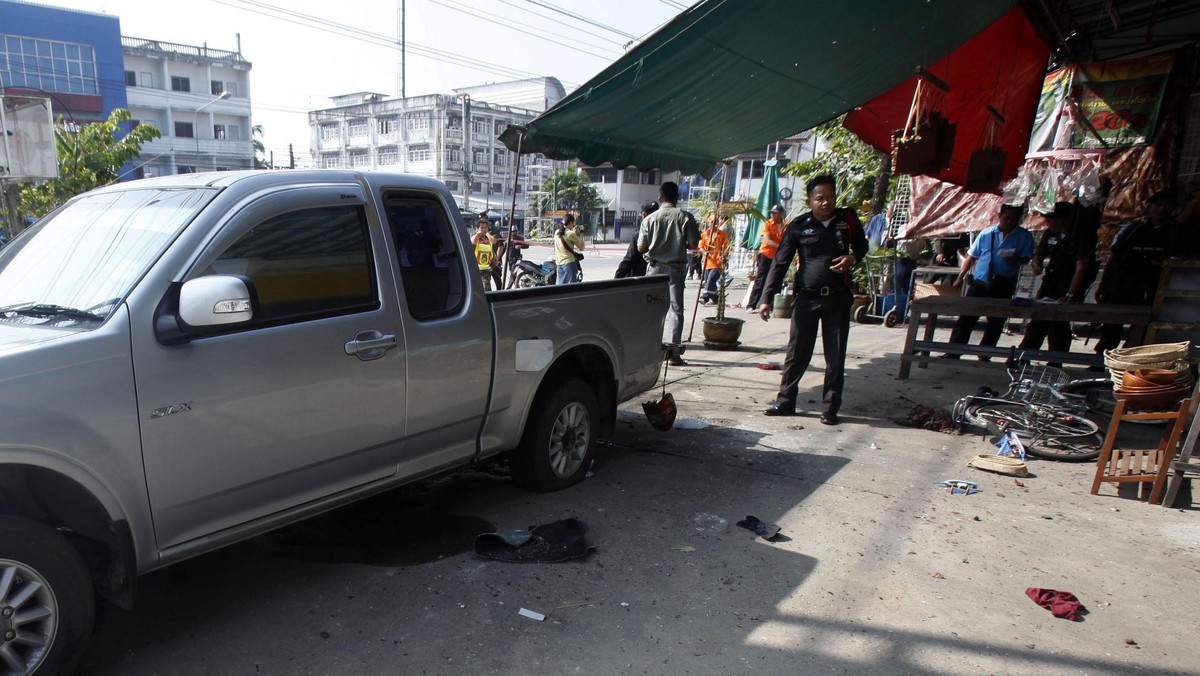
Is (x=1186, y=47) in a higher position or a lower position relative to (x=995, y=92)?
higher

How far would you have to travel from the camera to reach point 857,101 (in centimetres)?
796

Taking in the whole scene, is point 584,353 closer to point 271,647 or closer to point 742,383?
point 271,647

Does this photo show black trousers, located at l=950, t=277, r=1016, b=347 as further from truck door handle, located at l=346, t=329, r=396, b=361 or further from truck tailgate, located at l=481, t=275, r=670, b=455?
truck door handle, located at l=346, t=329, r=396, b=361

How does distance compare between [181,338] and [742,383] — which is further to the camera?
[742,383]

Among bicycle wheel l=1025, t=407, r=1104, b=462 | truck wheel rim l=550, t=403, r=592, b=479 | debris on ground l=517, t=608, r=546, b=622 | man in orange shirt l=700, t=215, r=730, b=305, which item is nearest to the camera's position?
debris on ground l=517, t=608, r=546, b=622

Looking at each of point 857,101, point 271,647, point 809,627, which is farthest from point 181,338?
point 857,101

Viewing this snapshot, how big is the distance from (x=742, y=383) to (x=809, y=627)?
16.1 feet

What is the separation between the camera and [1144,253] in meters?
7.34

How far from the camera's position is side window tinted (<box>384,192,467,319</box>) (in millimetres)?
3578

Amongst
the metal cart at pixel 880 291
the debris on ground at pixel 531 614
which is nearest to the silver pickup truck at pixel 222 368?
the debris on ground at pixel 531 614

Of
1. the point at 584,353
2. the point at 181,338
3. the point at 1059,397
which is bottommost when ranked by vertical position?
the point at 1059,397

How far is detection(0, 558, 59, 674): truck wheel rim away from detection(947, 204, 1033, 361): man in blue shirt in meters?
8.28

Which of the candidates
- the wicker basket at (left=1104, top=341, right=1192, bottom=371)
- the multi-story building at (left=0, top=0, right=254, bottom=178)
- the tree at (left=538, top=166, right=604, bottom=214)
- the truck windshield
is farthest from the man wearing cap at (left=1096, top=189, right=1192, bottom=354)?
the tree at (left=538, top=166, right=604, bottom=214)

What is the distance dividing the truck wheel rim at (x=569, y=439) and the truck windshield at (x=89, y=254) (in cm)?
245
